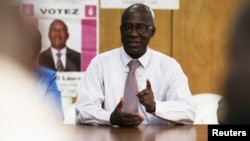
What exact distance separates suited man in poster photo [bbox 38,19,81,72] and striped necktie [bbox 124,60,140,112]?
0.54ft

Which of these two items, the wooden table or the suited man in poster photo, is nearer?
the wooden table

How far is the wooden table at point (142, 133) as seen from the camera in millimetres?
1067

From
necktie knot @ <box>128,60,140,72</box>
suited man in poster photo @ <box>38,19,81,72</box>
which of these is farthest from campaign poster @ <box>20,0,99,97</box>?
necktie knot @ <box>128,60,140,72</box>

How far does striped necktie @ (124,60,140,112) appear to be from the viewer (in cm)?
134

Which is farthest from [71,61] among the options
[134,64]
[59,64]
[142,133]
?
[142,133]

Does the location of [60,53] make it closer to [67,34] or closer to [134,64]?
[67,34]

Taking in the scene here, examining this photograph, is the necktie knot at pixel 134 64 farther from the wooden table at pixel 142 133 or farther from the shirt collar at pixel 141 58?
the wooden table at pixel 142 133

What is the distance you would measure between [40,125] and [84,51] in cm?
34

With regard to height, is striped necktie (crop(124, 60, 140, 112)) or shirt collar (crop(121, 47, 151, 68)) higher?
shirt collar (crop(121, 47, 151, 68))

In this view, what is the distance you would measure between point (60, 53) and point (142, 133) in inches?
15.9

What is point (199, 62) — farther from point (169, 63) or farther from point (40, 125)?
point (40, 125)

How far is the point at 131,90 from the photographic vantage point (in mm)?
1359

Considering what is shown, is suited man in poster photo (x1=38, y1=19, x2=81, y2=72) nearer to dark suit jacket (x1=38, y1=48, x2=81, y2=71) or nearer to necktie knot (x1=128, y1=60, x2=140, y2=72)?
dark suit jacket (x1=38, y1=48, x2=81, y2=71)

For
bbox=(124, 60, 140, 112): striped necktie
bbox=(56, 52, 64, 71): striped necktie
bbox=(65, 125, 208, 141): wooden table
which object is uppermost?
bbox=(56, 52, 64, 71): striped necktie
